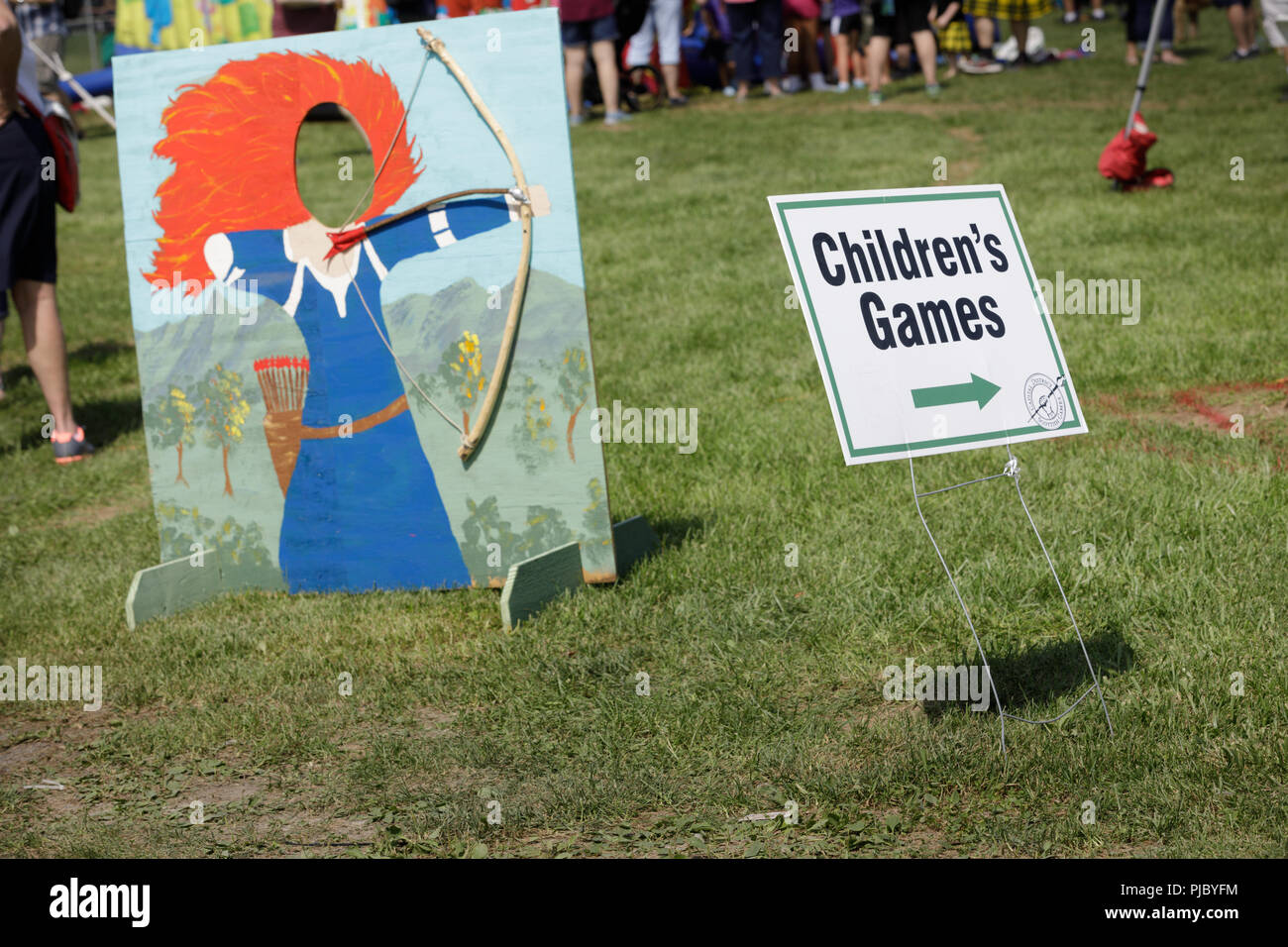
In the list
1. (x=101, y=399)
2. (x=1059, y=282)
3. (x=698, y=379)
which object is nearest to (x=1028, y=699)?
(x=698, y=379)

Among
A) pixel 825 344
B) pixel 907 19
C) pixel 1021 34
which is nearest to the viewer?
pixel 825 344

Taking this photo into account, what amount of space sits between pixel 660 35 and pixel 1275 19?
24.1 feet

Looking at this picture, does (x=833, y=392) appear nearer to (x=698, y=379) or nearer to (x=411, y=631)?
(x=411, y=631)

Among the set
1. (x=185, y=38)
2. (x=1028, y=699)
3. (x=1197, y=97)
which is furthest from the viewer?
(x=185, y=38)

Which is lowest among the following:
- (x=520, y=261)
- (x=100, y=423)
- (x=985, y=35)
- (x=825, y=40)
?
(x=100, y=423)

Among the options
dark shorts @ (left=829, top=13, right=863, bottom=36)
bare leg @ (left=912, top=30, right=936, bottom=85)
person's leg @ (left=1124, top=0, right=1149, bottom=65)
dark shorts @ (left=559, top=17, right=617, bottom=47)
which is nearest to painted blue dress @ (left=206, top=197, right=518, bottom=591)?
dark shorts @ (left=559, top=17, right=617, bottom=47)

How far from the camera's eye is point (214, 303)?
181 inches

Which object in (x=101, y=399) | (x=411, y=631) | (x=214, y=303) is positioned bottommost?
(x=101, y=399)

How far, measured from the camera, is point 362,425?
179 inches

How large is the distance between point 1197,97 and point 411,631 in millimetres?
13470

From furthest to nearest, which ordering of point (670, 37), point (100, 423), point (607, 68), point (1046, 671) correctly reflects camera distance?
point (670, 37) → point (607, 68) → point (100, 423) → point (1046, 671)

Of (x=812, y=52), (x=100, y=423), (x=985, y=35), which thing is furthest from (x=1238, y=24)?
(x=100, y=423)

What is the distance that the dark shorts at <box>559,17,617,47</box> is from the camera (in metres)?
13.7

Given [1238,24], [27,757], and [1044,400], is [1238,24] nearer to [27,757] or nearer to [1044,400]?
[1044,400]
